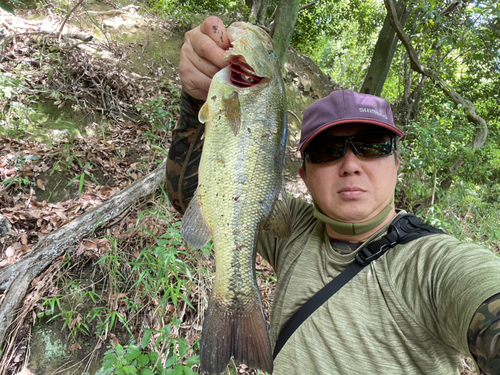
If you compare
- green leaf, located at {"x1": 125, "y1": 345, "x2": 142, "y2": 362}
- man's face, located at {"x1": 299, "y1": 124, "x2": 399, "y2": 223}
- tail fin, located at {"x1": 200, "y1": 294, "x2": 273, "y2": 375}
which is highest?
man's face, located at {"x1": 299, "y1": 124, "x2": 399, "y2": 223}

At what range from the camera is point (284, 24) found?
4828 millimetres

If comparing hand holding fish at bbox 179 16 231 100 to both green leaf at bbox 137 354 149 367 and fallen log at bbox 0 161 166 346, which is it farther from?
fallen log at bbox 0 161 166 346

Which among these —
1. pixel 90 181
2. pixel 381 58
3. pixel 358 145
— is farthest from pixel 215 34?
pixel 381 58

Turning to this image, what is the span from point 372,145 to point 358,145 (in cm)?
9

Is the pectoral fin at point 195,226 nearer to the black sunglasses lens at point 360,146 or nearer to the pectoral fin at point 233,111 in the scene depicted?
the pectoral fin at point 233,111

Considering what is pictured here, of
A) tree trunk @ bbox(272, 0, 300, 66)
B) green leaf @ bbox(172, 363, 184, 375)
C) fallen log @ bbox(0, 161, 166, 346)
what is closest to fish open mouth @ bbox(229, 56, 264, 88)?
green leaf @ bbox(172, 363, 184, 375)

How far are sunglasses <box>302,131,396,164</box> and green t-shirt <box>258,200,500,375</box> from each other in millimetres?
492

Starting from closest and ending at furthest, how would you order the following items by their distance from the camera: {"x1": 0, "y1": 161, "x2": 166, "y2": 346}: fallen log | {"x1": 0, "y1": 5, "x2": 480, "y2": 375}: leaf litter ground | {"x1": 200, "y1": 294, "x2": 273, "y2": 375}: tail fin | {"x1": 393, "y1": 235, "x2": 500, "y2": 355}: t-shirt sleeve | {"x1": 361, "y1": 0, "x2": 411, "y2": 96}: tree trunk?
{"x1": 393, "y1": 235, "x2": 500, "y2": 355}: t-shirt sleeve → {"x1": 200, "y1": 294, "x2": 273, "y2": 375}: tail fin → {"x1": 0, "y1": 161, "x2": 166, "y2": 346}: fallen log → {"x1": 0, "y1": 5, "x2": 480, "y2": 375}: leaf litter ground → {"x1": 361, "y1": 0, "x2": 411, "y2": 96}: tree trunk

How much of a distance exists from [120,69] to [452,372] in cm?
620

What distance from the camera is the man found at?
1.07 metres

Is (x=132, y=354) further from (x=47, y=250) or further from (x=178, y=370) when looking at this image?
(x=47, y=250)

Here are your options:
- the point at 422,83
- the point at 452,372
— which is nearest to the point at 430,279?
the point at 452,372

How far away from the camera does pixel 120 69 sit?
528 cm

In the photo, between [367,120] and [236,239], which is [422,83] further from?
[236,239]
